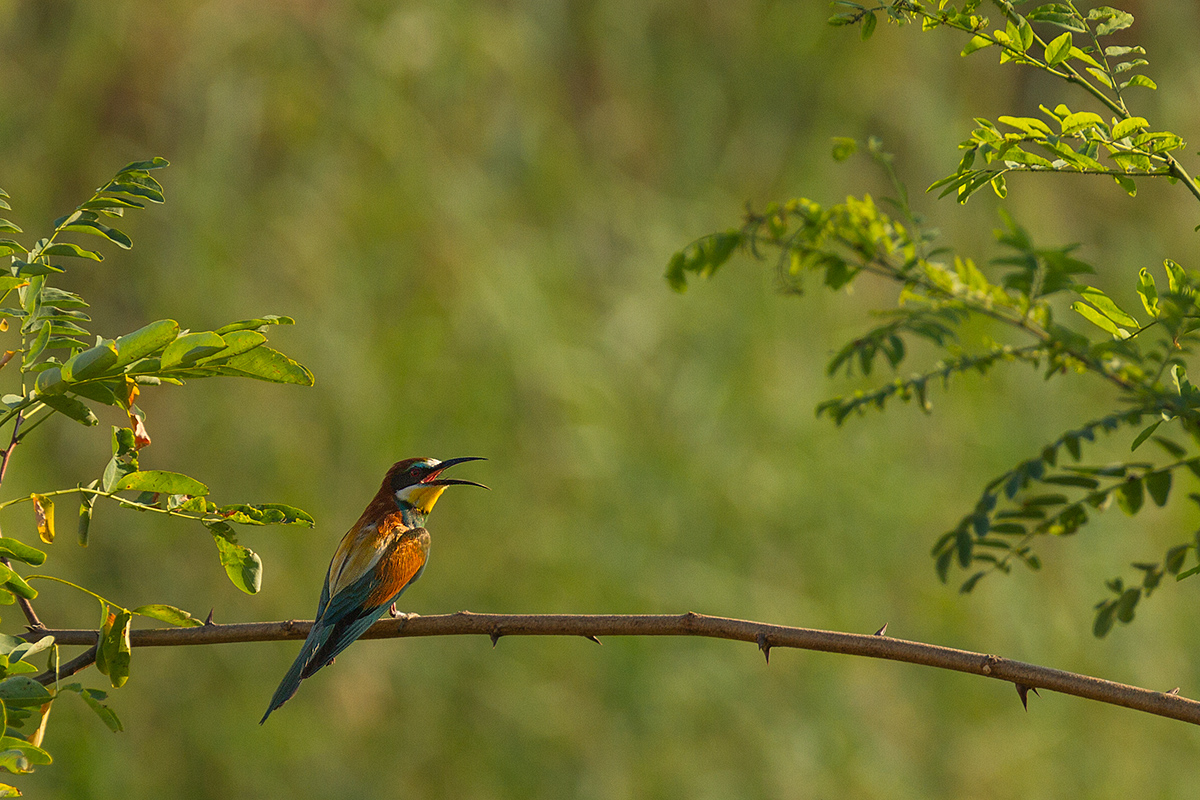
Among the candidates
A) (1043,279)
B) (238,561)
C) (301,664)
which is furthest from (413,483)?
(1043,279)

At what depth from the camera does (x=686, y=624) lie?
27.9 inches

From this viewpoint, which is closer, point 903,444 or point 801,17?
point 903,444

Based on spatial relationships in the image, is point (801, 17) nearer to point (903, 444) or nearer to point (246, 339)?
point (903, 444)

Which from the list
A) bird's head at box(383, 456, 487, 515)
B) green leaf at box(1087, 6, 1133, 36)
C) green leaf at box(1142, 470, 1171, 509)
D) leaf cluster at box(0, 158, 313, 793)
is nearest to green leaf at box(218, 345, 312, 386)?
leaf cluster at box(0, 158, 313, 793)

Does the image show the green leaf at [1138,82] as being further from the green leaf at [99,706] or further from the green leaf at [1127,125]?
the green leaf at [99,706]

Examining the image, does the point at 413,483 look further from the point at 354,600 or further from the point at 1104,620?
the point at 1104,620

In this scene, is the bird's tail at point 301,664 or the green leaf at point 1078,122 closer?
the green leaf at point 1078,122

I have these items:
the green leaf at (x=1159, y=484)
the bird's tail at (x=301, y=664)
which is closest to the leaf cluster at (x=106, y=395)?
the bird's tail at (x=301, y=664)

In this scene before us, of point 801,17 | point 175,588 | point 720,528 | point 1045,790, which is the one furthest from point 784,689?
point 801,17

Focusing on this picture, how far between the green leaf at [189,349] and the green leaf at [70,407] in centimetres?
6

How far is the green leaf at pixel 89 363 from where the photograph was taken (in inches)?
22.9

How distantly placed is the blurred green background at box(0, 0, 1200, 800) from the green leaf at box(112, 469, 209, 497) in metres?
1.75

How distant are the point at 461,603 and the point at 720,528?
2.14 ft

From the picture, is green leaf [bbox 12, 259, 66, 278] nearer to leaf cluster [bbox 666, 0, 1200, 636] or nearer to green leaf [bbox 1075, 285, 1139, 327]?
leaf cluster [bbox 666, 0, 1200, 636]
